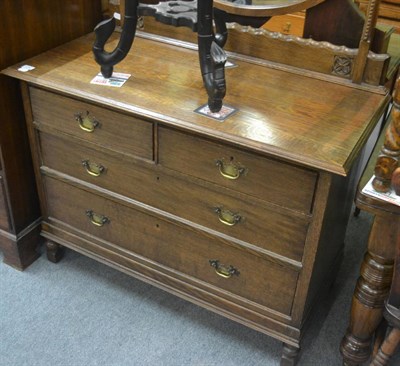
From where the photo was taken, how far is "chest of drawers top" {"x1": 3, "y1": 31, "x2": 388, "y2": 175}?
49.8 inches

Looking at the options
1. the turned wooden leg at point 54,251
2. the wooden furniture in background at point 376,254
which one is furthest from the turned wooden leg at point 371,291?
the turned wooden leg at point 54,251

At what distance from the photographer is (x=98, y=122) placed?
4.99ft

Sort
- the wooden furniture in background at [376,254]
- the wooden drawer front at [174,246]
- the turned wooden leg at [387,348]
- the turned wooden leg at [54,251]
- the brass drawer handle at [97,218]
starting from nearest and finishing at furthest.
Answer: the wooden furniture in background at [376,254] < the turned wooden leg at [387,348] < the wooden drawer front at [174,246] < the brass drawer handle at [97,218] < the turned wooden leg at [54,251]

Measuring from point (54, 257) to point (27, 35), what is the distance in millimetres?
801

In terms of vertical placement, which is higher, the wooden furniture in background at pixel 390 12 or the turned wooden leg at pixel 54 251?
the wooden furniture in background at pixel 390 12

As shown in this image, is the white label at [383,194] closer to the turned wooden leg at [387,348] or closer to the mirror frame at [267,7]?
the turned wooden leg at [387,348]

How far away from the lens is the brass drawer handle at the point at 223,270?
5.04ft

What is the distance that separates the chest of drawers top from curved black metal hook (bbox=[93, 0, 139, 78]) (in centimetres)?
6

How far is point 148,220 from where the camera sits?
1619 mm

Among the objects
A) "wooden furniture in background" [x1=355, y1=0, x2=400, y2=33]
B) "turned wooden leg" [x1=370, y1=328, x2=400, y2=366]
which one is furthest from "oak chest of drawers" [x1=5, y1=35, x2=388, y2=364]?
"wooden furniture in background" [x1=355, y1=0, x2=400, y2=33]

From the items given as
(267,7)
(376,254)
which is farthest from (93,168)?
(376,254)

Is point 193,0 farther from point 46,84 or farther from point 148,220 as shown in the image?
point 148,220

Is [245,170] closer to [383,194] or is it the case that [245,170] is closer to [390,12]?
[383,194]

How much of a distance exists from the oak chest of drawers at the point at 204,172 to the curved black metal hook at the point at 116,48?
6 centimetres
